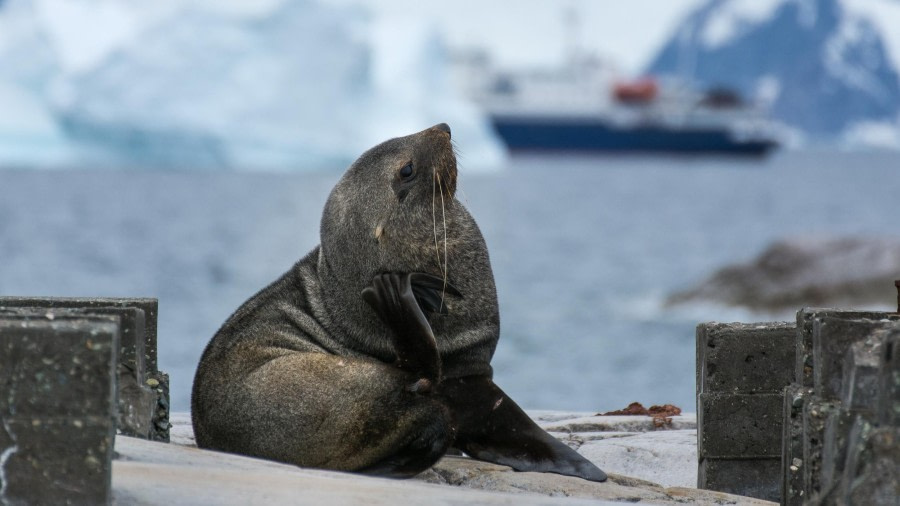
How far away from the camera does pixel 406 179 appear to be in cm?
489

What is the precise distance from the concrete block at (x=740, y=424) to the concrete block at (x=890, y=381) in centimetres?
180

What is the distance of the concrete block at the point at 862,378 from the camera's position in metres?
3.26

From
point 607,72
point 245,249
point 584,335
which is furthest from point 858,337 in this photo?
point 607,72

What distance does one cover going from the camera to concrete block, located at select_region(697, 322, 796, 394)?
4.80 m

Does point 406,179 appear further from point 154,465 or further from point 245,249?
point 245,249

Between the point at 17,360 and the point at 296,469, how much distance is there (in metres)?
0.99

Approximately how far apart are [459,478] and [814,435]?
1257 millimetres

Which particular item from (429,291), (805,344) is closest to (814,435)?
(805,344)

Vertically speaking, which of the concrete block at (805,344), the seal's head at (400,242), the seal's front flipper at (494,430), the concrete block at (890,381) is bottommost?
the concrete block at (890,381)

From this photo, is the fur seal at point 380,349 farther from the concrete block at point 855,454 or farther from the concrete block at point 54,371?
the concrete block at point 855,454

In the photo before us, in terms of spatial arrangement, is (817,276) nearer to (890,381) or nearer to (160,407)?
(160,407)

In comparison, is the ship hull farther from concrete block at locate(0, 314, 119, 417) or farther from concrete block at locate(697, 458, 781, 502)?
concrete block at locate(0, 314, 119, 417)

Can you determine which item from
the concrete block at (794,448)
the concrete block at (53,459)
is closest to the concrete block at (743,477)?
the concrete block at (794,448)

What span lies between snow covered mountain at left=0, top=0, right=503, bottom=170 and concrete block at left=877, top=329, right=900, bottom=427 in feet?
151
